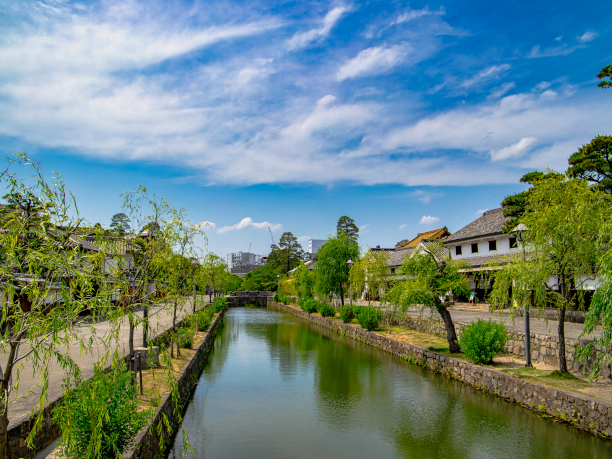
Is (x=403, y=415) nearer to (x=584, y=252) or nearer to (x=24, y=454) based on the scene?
(x=584, y=252)

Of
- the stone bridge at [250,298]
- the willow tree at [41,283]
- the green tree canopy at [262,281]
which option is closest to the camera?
the willow tree at [41,283]

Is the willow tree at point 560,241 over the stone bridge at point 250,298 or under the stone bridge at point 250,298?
over

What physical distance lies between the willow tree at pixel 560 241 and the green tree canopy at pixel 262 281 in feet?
187

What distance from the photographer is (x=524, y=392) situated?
35.0 feet

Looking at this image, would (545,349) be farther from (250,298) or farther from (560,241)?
(250,298)

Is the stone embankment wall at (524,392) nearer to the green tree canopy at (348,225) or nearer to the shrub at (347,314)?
the shrub at (347,314)

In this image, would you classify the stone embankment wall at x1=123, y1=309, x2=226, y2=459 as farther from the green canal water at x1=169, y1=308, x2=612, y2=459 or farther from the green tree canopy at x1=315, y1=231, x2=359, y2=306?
the green tree canopy at x1=315, y1=231, x2=359, y2=306

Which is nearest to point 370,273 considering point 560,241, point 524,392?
point 524,392

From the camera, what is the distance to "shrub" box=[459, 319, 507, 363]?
514 inches

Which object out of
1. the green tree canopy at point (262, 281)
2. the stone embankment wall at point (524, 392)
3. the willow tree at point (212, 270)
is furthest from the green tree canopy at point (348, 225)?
the stone embankment wall at point (524, 392)

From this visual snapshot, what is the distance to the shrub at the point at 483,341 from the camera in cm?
1305

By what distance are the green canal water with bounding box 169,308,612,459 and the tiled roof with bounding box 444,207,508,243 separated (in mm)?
14840

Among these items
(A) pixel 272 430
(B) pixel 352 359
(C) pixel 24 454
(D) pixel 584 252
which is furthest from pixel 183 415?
A: (D) pixel 584 252

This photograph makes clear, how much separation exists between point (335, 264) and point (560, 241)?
65.3 ft
